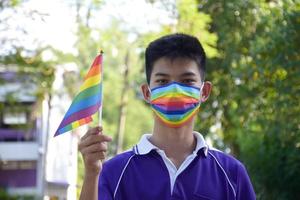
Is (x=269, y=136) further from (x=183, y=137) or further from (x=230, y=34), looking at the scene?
(x=183, y=137)

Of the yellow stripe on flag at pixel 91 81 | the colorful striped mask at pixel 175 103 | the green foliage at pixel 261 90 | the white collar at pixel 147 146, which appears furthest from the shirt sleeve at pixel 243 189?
the green foliage at pixel 261 90

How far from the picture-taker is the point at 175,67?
3.74 metres

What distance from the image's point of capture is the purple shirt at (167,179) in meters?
3.63

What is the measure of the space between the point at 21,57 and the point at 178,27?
7142 millimetres

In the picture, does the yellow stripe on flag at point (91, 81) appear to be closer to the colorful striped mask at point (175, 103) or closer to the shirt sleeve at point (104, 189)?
the colorful striped mask at point (175, 103)

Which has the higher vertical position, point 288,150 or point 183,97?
point 183,97

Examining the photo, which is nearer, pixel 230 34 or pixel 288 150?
pixel 288 150

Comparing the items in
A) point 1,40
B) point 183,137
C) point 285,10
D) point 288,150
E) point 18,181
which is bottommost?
point 18,181

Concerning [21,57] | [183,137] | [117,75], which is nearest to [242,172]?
[183,137]

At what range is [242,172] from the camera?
376 cm

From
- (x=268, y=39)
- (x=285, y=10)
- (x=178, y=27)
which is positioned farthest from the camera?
(x=178, y=27)

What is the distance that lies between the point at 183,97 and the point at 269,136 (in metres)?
10.3

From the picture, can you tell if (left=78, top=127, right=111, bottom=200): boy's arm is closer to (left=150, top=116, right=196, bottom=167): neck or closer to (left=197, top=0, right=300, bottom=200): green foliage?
(left=150, top=116, right=196, bottom=167): neck

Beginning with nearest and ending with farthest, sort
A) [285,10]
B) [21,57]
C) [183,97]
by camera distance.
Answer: [183,97], [21,57], [285,10]
